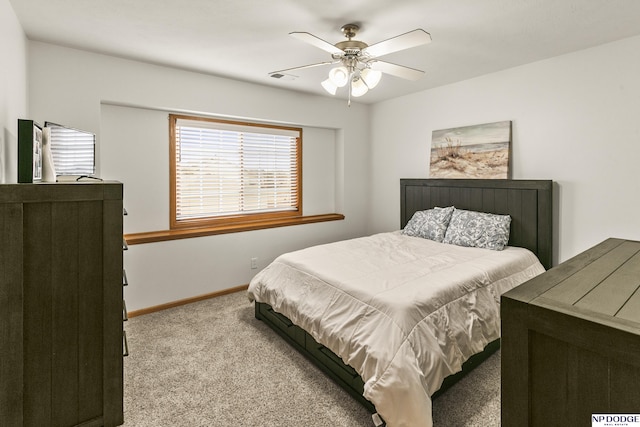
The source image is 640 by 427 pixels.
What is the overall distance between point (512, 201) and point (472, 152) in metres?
0.72

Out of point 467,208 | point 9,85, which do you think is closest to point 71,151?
point 9,85

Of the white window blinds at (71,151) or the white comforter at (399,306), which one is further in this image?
the white window blinds at (71,151)

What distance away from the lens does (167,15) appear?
2232 mm

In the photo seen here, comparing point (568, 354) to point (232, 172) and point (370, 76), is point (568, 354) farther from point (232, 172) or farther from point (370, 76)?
point (232, 172)

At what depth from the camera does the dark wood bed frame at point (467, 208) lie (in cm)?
215

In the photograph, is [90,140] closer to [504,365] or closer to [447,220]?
[504,365]

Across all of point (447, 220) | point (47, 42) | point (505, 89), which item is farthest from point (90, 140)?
point (505, 89)

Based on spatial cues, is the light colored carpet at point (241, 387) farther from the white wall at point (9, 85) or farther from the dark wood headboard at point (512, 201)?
the white wall at point (9, 85)

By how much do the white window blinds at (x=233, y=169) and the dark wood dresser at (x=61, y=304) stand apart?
8.63ft

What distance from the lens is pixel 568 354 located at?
916 mm

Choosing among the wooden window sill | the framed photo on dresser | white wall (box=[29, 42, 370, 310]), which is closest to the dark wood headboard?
the wooden window sill

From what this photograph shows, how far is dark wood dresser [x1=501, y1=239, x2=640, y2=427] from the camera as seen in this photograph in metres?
0.83

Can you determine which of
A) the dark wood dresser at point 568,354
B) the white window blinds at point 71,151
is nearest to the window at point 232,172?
the white window blinds at point 71,151

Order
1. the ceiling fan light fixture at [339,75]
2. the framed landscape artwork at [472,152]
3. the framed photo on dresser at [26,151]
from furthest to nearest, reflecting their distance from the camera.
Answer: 1. the framed landscape artwork at [472,152]
2. the ceiling fan light fixture at [339,75]
3. the framed photo on dresser at [26,151]
